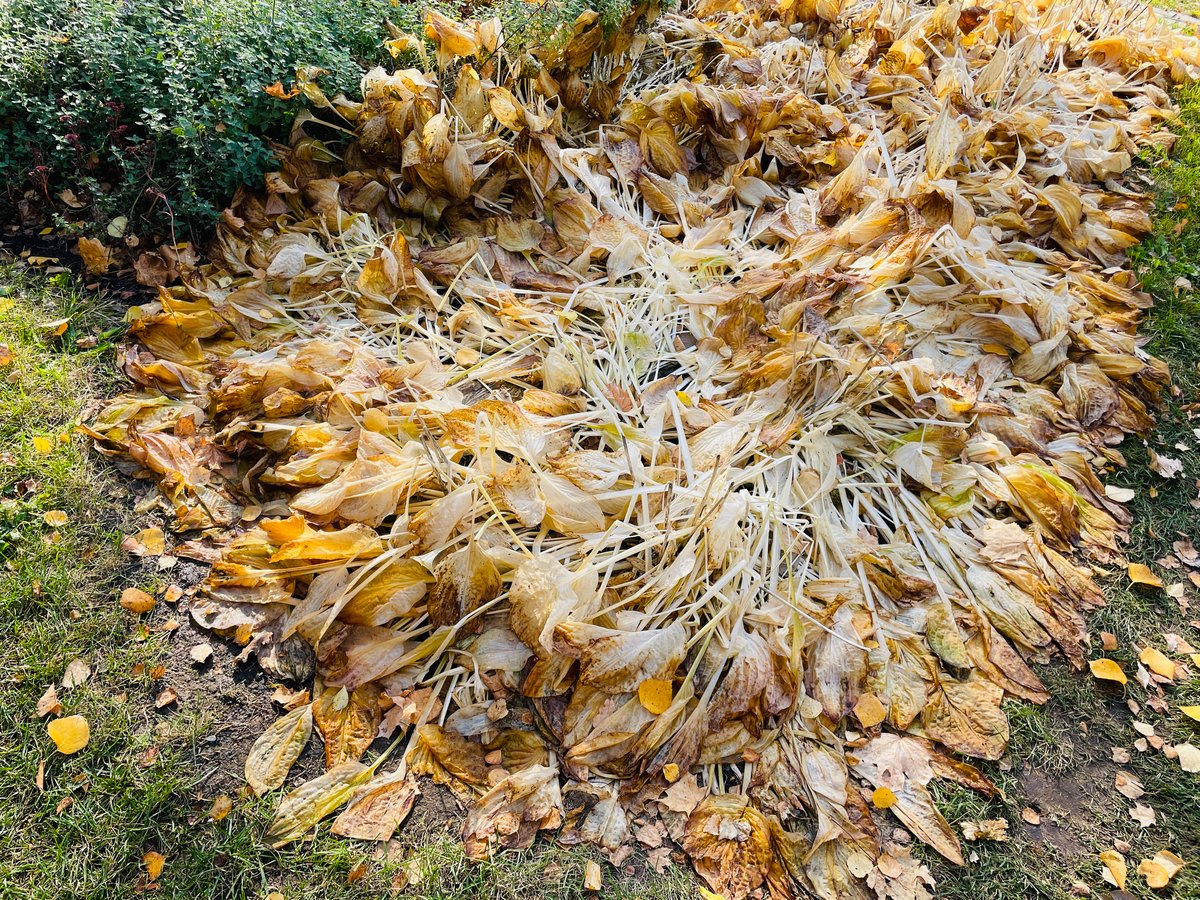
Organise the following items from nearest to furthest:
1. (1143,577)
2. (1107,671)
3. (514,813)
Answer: (514,813), (1107,671), (1143,577)

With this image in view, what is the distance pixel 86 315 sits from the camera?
227 centimetres

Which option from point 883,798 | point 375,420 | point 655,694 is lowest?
point 883,798

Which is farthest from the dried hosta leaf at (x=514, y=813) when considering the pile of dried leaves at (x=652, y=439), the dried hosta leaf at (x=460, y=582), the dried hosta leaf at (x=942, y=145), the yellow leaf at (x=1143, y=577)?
the dried hosta leaf at (x=942, y=145)

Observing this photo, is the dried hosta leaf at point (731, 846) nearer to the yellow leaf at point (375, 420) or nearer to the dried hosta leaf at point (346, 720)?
the dried hosta leaf at point (346, 720)

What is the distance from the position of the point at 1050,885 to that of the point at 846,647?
60cm

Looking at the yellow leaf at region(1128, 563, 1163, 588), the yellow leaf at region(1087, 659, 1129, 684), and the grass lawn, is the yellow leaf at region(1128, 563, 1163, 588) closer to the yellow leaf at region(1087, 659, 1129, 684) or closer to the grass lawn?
the grass lawn

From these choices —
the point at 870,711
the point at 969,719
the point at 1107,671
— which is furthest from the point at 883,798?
the point at 1107,671

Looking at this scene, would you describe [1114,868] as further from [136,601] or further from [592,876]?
[136,601]

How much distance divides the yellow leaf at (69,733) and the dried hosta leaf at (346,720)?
456mm

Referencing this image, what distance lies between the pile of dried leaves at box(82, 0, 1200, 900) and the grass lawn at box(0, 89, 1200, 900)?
2.9 inches

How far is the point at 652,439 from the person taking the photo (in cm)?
195

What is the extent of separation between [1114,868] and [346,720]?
165 cm

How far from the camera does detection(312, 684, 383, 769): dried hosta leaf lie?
62.4 inches

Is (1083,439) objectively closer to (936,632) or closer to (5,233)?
(936,632)
